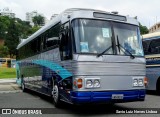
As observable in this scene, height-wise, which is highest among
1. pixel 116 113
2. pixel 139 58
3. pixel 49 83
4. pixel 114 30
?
pixel 114 30

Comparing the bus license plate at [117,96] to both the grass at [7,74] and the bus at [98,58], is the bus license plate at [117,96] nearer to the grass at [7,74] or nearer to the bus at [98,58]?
the bus at [98,58]

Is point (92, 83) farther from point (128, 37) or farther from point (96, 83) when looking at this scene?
point (128, 37)

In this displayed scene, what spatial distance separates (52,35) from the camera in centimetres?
1243

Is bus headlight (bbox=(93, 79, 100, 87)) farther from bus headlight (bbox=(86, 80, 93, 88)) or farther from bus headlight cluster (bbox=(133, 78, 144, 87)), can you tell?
bus headlight cluster (bbox=(133, 78, 144, 87))

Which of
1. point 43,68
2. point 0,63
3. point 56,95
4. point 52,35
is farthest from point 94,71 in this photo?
point 0,63

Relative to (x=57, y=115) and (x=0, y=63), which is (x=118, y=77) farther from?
(x=0, y=63)

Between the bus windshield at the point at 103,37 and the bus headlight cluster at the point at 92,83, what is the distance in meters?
0.85

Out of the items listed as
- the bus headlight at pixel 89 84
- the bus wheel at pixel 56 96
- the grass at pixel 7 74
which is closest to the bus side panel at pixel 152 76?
the bus wheel at pixel 56 96

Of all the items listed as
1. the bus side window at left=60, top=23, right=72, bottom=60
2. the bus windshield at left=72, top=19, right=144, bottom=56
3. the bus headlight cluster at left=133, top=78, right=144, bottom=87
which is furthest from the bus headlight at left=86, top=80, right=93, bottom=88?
the bus headlight cluster at left=133, top=78, right=144, bottom=87

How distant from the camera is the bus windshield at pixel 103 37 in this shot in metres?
9.76

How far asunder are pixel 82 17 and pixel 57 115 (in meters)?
3.13

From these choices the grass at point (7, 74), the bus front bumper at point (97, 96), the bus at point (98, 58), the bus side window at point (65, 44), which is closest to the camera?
the bus front bumper at point (97, 96)

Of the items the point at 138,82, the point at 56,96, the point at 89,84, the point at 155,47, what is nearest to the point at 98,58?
the point at 89,84

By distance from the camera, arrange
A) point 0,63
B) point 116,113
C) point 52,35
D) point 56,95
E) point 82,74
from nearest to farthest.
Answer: point 82,74 < point 116,113 < point 56,95 < point 52,35 < point 0,63
